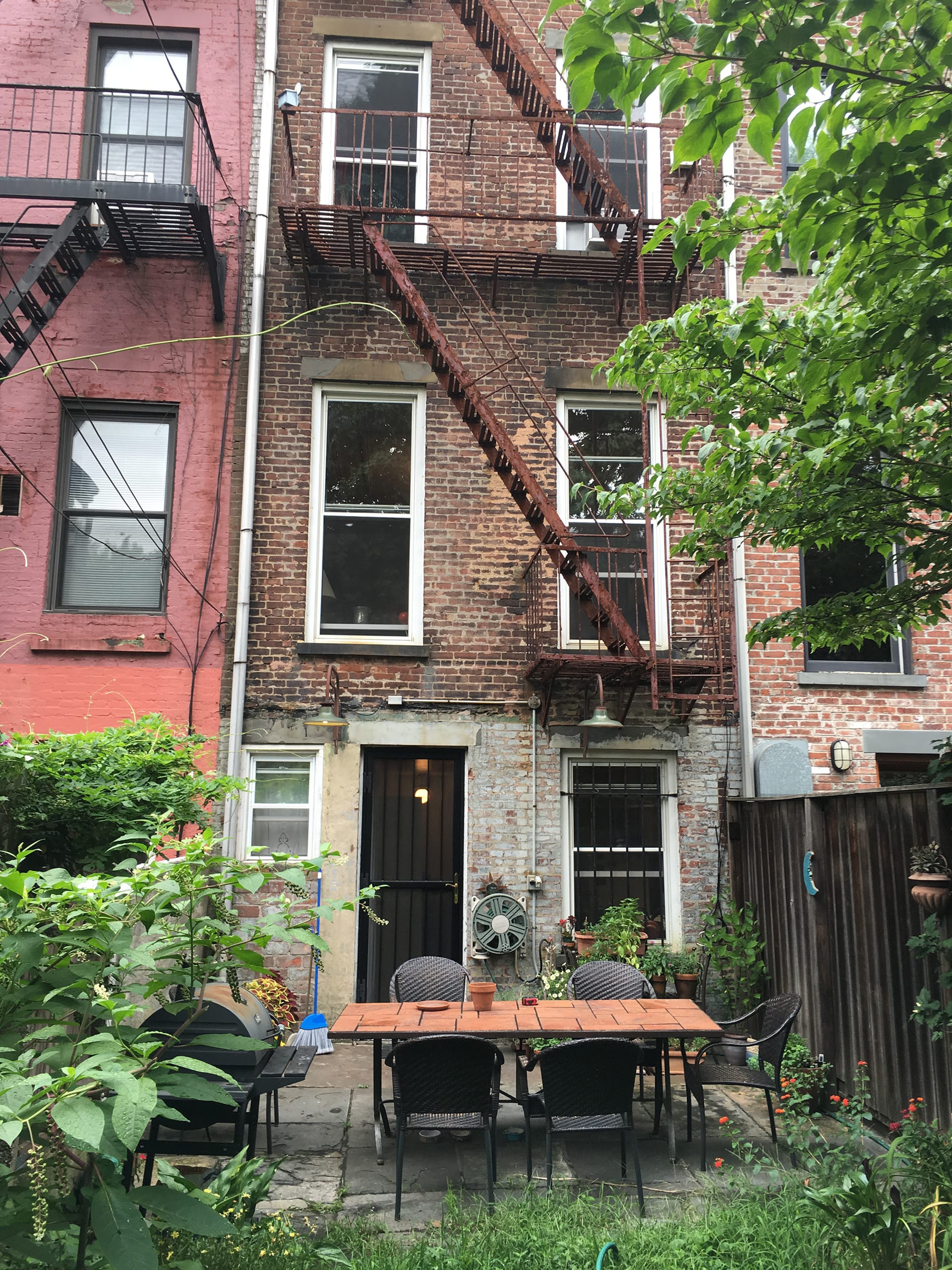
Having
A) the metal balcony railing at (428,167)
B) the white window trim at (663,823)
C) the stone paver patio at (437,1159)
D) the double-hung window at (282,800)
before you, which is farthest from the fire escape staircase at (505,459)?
the stone paver patio at (437,1159)

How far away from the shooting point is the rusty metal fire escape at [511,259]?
26.7 feet

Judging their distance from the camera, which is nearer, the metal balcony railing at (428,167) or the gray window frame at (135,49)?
the gray window frame at (135,49)

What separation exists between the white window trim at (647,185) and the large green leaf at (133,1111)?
358 inches

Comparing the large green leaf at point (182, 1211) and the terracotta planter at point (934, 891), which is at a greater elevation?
the terracotta planter at point (934, 891)

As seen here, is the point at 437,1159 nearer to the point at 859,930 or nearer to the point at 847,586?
the point at 859,930

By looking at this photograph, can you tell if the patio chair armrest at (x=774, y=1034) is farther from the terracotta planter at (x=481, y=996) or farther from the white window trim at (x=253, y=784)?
the white window trim at (x=253, y=784)

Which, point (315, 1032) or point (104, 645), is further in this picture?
point (104, 645)

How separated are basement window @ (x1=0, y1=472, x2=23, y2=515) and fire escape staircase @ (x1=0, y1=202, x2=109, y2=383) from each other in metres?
0.85

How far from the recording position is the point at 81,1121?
69.6 inches

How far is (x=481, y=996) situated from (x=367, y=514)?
15.5 feet

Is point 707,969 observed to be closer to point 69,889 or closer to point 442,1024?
point 442,1024

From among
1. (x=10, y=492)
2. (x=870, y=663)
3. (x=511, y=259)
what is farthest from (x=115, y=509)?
(x=870, y=663)

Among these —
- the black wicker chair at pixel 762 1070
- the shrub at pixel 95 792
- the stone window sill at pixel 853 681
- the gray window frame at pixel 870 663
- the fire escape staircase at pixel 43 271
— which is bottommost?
the black wicker chair at pixel 762 1070

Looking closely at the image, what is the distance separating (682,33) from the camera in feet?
9.34
